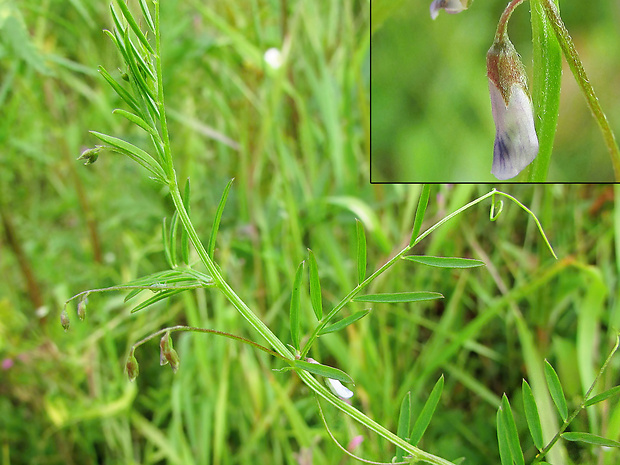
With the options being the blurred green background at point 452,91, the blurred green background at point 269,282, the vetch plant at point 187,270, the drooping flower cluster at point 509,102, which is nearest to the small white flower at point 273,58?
the blurred green background at point 269,282

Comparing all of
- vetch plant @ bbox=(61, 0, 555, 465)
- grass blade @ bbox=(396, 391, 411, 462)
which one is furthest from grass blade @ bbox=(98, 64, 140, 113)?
grass blade @ bbox=(396, 391, 411, 462)

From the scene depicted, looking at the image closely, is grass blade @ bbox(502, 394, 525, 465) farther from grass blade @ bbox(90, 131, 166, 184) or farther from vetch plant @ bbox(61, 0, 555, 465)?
grass blade @ bbox(90, 131, 166, 184)

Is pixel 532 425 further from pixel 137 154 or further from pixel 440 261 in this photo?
pixel 137 154

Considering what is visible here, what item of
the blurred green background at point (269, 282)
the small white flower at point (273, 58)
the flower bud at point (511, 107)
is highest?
the small white flower at point (273, 58)

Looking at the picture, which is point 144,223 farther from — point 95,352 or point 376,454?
point 376,454

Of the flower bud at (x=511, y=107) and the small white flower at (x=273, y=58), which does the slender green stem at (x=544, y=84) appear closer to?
the flower bud at (x=511, y=107)

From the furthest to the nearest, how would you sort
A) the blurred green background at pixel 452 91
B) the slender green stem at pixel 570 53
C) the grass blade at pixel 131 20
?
1. the blurred green background at pixel 452 91
2. the slender green stem at pixel 570 53
3. the grass blade at pixel 131 20
